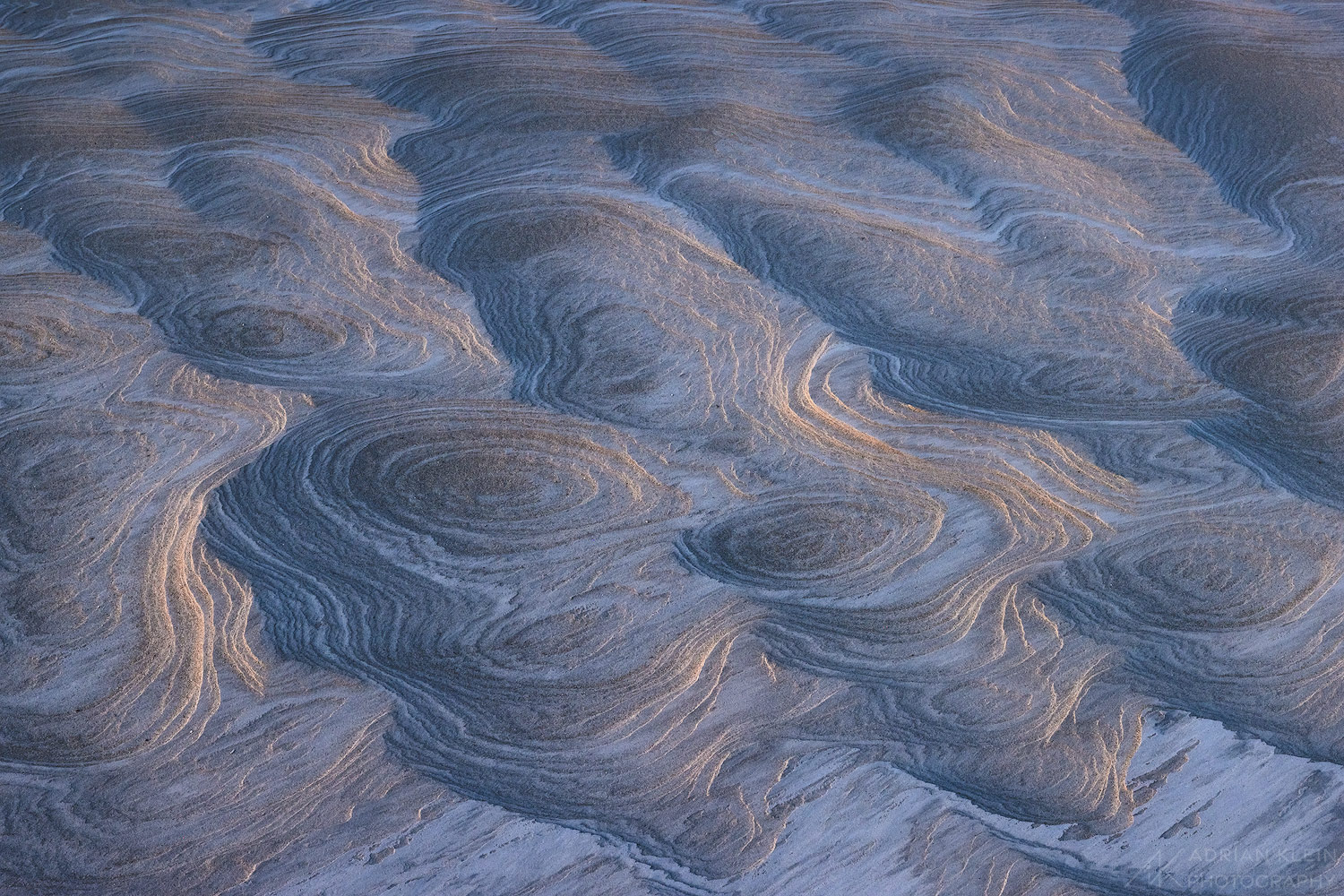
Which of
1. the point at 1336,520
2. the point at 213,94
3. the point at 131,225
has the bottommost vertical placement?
the point at 1336,520

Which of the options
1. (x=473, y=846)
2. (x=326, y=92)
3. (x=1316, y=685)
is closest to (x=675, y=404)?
(x=473, y=846)

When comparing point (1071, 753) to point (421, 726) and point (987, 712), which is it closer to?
point (987, 712)

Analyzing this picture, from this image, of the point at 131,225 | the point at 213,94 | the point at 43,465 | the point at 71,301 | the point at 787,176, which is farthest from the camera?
the point at 213,94

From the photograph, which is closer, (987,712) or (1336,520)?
(987,712)

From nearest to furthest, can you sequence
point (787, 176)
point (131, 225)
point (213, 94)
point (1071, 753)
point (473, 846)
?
point (473, 846) → point (1071, 753) → point (131, 225) → point (787, 176) → point (213, 94)

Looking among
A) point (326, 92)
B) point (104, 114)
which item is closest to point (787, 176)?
point (326, 92)

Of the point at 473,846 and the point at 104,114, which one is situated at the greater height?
the point at 104,114
